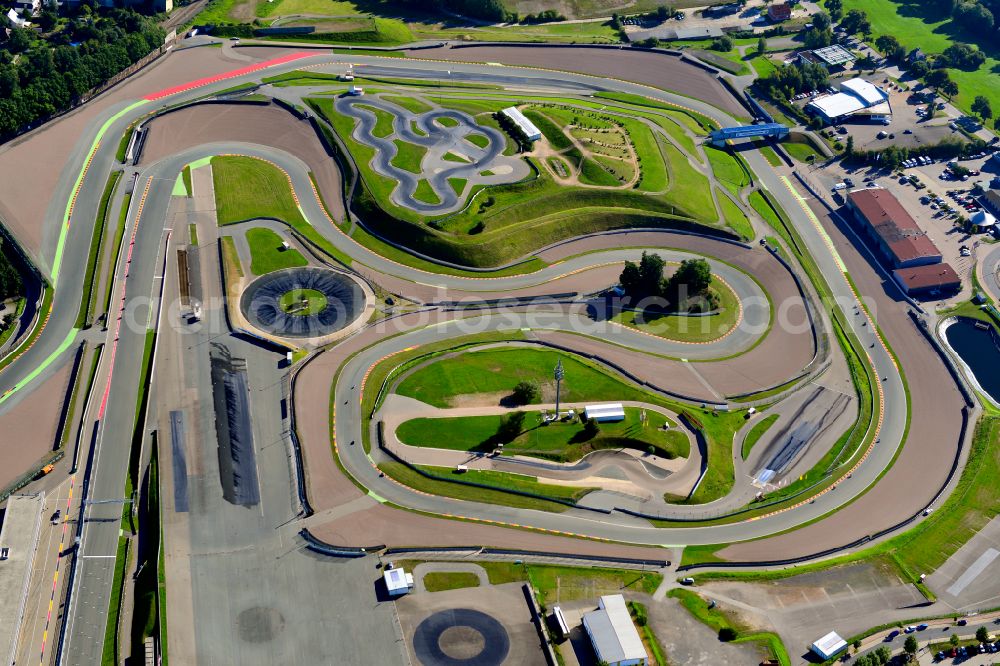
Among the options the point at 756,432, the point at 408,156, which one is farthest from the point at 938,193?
the point at 408,156

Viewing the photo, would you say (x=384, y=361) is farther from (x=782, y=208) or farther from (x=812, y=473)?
(x=782, y=208)

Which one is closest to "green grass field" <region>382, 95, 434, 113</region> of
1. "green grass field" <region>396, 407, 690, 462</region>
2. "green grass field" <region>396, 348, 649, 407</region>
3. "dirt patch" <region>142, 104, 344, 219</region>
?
"dirt patch" <region>142, 104, 344, 219</region>

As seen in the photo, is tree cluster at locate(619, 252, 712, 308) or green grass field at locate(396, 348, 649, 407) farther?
tree cluster at locate(619, 252, 712, 308)

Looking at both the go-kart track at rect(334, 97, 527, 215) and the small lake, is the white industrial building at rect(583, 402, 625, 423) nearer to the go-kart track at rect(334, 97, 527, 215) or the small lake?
the go-kart track at rect(334, 97, 527, 215)

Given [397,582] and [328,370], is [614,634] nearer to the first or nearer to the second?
[397,582]

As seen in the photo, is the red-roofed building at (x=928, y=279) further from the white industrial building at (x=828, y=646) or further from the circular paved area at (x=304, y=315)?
the circular paved area at (x=304, y=315)

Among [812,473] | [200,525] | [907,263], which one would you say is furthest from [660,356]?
[200,525]
